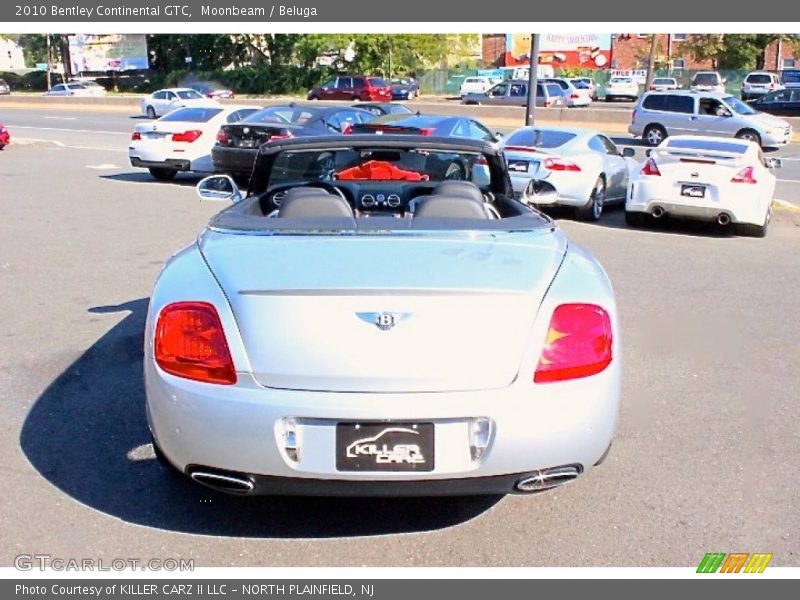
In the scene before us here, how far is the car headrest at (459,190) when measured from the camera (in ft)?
15.2

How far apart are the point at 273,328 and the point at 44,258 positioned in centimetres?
683

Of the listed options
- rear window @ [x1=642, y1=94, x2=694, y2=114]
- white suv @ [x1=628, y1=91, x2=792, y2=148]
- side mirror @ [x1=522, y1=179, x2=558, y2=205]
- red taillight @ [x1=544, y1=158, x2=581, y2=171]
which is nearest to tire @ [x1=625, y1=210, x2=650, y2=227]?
red taillight @ [x1=544, y1=158, x2=581, y2=171]

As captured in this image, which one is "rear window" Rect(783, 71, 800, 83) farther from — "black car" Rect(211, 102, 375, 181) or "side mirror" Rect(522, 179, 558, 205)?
"side mirror" Rect(522, 179, 558, 205)

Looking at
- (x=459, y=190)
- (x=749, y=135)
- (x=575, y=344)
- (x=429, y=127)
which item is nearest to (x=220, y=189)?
(x=459, y=190)

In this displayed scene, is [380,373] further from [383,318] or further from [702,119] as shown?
[702,119]

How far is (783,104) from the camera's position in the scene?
36.3 m

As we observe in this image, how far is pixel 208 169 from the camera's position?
1675 cm

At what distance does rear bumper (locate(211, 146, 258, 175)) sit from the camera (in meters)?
15.1

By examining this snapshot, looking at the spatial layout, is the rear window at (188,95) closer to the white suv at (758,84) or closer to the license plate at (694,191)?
the white suv at (758,84)

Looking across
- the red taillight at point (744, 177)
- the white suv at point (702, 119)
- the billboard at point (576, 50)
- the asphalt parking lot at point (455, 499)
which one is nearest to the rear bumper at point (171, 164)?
the asphalt parking lot at point (455, 499)

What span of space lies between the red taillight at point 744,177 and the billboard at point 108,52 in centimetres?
6557

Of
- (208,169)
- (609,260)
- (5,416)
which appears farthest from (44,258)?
(208,169)

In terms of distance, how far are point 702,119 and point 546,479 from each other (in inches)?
961

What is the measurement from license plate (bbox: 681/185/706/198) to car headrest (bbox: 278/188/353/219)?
820 cm
